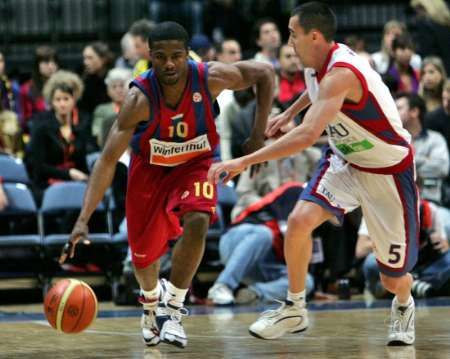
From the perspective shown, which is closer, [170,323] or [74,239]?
[74,239]

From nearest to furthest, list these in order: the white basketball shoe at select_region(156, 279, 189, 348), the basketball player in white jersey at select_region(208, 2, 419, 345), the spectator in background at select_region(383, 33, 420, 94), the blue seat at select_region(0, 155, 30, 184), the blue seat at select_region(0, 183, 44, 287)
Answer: the basketball player in white jersey at select_region(208, 2, 419, 345) → the white basketball shoe at select_region(156, 279, 189, 348) → the blue seat at select_region(0, 183, 44, 287) → the blue seat at select_region(0, 155, 30, 184) → the spectator in background at select_region(383, 33, 420, 94)

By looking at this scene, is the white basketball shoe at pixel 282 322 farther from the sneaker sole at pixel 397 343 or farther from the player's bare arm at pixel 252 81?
the player's bare arm at pixel 252 81

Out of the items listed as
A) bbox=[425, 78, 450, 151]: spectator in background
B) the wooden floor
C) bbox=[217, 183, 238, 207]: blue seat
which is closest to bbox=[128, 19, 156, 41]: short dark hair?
bbox=[217, 183, 238, 207]: blue seat

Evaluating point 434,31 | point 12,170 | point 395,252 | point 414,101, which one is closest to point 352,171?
point 395,252

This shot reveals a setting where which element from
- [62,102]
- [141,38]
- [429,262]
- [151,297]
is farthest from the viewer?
[141,38]

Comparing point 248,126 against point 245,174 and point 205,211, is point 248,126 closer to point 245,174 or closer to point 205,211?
point 245,174

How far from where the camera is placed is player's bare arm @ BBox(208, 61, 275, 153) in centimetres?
680

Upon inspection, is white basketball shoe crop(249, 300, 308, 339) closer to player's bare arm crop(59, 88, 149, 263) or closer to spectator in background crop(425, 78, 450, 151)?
player's bare arm crop(59, 88, 149, 263)

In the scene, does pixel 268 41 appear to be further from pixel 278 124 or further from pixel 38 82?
pixel 278 124

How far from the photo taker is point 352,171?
651cm

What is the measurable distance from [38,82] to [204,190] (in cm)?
599

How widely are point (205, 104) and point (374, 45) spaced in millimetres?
9371

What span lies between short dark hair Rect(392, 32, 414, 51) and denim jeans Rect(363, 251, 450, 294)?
2.94 m

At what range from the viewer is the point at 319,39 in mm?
6289
